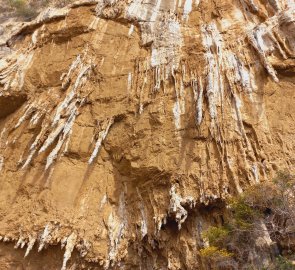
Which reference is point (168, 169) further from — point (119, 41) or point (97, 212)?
point (119, 41)

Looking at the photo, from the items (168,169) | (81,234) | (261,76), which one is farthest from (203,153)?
(81,234)

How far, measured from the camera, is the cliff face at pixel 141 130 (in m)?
7.48

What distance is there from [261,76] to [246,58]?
25.1 inches

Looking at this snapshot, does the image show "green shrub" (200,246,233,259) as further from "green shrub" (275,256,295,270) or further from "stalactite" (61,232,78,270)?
"stalactite" (61,232,78,270)

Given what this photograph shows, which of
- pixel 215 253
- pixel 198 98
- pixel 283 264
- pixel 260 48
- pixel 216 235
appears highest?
pixel 260 48

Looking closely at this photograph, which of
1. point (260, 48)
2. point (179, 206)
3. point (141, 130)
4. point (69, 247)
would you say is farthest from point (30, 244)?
point (260, 48)

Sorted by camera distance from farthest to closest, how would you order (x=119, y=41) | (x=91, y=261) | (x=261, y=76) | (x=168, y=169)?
1. (x=119, y=41)
2. (x=261, y=76)
3. (x=168, y=169)
4. (x=91, y=261)

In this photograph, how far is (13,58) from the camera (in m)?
10.7

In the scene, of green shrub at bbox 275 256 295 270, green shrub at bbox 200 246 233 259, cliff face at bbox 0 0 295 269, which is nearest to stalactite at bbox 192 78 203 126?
cliff face at bbox 0 0 295 269

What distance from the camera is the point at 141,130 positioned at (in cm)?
852

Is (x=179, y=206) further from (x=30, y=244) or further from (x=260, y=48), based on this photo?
(x=260, y=48)

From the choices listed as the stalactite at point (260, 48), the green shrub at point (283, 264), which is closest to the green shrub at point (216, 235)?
the green shrub at point (283, 264)

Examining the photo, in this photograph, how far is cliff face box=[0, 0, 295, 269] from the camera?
748cm

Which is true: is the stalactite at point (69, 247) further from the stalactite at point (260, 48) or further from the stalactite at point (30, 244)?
the stalactite at point (260, 48)
